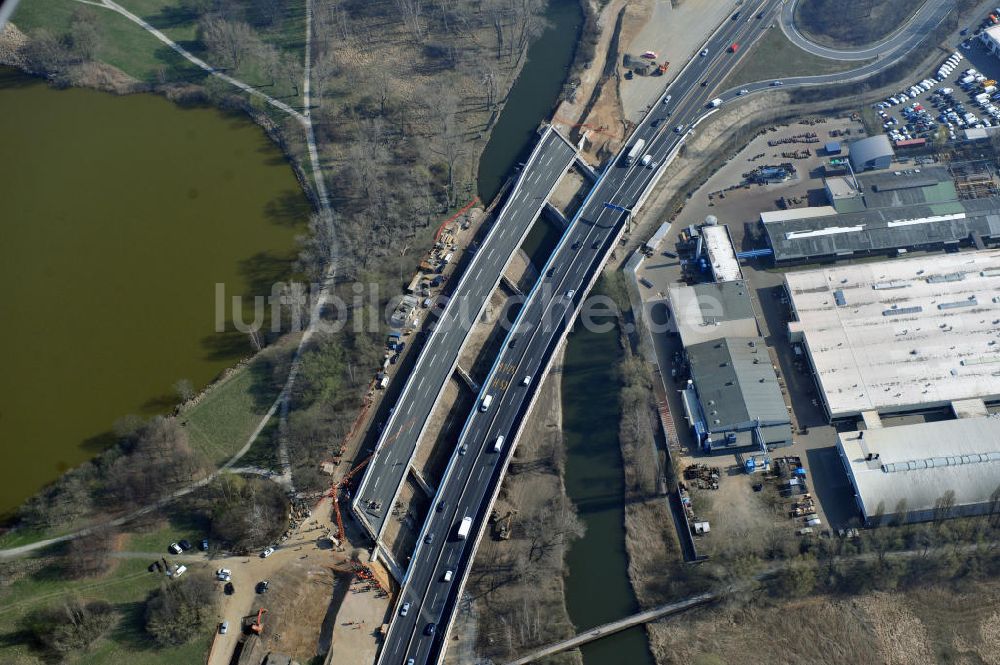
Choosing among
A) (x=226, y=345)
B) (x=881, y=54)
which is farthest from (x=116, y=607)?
(x=881, y=54)

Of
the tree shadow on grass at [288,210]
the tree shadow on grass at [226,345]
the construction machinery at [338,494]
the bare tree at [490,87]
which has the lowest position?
the construction machinery at [338,494]

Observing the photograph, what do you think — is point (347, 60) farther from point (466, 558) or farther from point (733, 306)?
point (466, 558)

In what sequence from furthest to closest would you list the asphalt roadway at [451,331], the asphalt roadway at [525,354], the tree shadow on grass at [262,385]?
the tree shadow on grass at [262,385] → the asphalt roadway at [451,331] → the asphalt roadway at [525,354]

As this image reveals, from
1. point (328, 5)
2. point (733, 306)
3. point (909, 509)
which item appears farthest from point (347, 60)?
point (909, 509)

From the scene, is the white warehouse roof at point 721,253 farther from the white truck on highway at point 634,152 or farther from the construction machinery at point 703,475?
the construction machinery at point 703,475

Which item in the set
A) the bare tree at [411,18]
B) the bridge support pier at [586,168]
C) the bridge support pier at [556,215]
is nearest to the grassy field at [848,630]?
the bridge support pier at [556,215]

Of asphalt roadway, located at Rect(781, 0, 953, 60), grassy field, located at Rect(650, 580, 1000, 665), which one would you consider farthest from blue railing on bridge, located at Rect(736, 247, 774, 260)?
grassy field, located at Rect(650, 580, 1000, 665)

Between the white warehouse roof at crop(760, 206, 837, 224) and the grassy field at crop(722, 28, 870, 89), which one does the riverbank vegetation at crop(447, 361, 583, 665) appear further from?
the grassy field at crop(722, 28, 870, 89)
